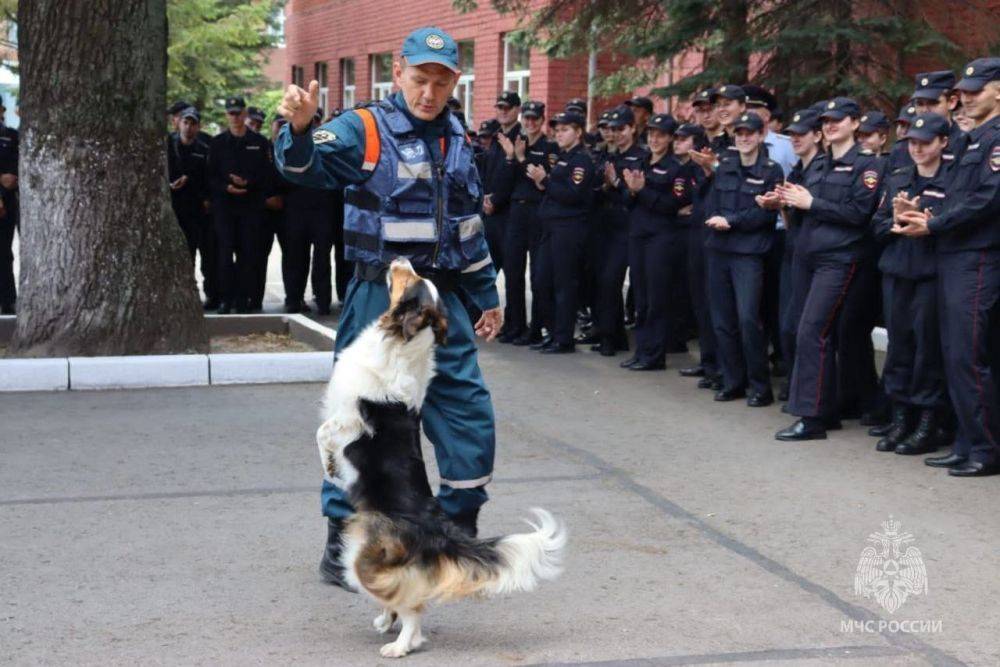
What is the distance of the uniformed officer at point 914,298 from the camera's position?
7.77m

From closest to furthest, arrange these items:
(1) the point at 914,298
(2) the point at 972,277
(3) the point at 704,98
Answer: (2) the point at 972,277, (1) the point at 914,298, (3) the point at 704,98

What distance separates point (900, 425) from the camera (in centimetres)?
827

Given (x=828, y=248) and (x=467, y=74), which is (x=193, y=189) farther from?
(x=467, y=74)

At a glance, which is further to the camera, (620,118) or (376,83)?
(376,83)

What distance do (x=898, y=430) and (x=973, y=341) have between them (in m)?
0.93

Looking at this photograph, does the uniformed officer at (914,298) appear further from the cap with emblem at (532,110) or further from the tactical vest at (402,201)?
the cap with emblem at (532,110)

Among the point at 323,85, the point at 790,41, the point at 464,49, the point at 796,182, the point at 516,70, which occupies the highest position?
the point at 464,49

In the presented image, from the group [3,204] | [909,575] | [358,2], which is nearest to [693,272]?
[909,575]

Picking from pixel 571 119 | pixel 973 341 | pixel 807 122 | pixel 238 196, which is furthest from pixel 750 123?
pixel 238 196

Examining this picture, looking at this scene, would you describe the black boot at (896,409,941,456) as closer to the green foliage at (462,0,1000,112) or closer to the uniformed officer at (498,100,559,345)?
the uniformed officer at (498,100,559,345)

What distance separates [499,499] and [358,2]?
26281mm

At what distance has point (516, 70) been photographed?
24344 millimetres

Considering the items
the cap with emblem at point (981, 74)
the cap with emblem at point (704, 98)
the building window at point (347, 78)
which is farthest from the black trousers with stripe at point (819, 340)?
the building window at point (347, 78)

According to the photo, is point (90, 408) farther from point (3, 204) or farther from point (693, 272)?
point (3, 204)
